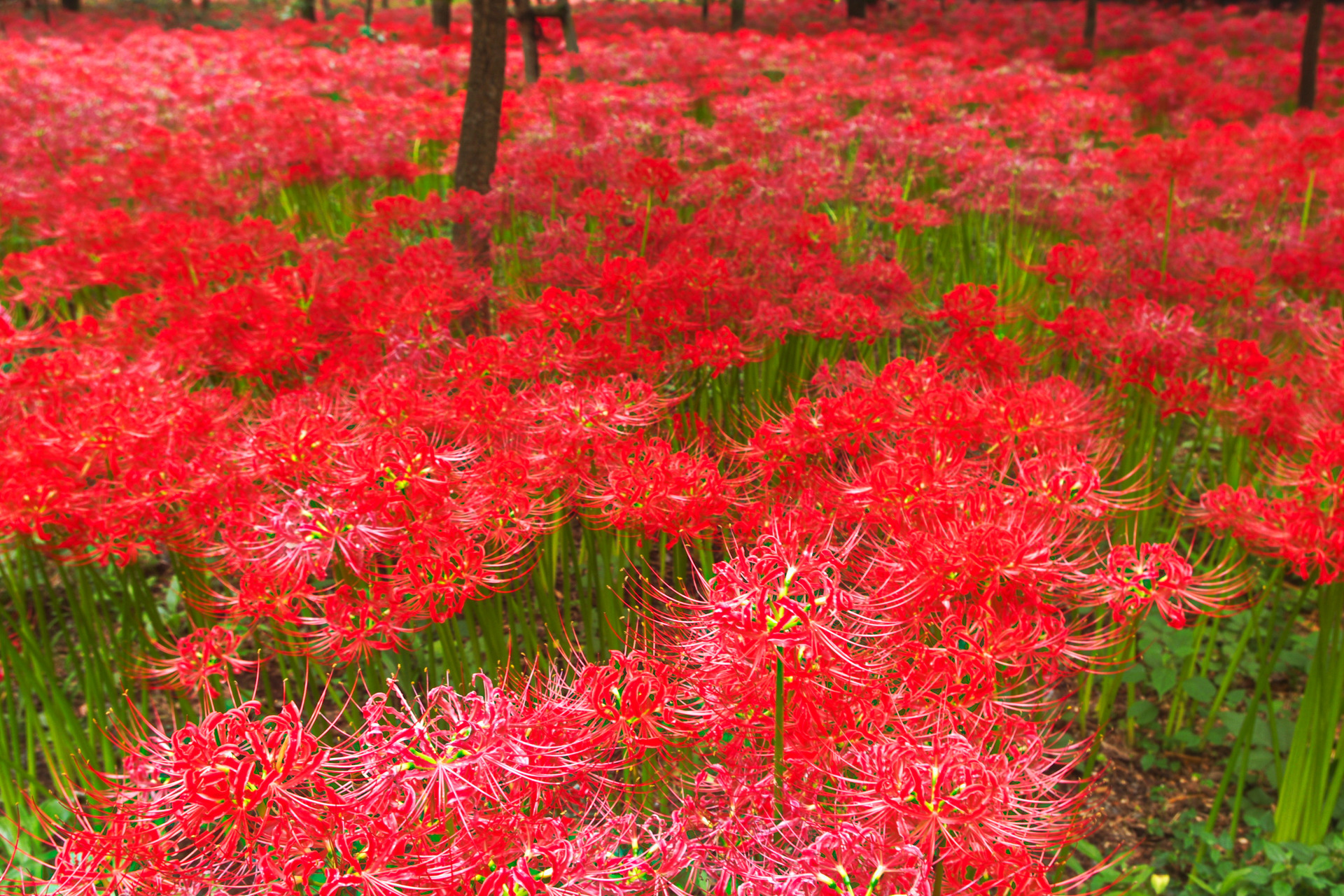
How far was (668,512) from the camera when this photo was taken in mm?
1994

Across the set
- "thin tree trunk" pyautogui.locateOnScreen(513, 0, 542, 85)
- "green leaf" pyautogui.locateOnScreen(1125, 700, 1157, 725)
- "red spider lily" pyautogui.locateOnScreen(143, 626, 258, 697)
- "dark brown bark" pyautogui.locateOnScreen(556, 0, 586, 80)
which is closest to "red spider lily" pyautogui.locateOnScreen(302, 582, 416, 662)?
"red spider lily" pyautogui.locateOnScreen(143, 626, 258, 697)

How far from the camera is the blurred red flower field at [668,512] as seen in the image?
3.91ft

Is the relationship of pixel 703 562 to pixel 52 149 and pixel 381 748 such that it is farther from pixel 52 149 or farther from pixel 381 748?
pixel 52 149

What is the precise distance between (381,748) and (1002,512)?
4.05 ft

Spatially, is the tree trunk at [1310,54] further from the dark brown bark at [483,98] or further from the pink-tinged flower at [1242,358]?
the dark brown bark at [483,98]

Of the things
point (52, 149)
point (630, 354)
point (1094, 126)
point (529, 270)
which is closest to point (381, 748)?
point (630, 354)

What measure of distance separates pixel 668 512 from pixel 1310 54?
11100 mm

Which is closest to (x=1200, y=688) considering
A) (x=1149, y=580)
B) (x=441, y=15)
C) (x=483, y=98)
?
(x=1149, y=580)

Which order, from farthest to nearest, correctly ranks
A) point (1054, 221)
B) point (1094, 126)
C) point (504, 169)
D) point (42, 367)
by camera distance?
point (1094, 126)
point (1054, 221)
point (504, 169)
point (42, 367)

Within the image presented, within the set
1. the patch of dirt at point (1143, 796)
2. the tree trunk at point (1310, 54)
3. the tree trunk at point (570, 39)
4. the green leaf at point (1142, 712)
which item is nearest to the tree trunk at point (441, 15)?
the tree trunk at point (570, 39)

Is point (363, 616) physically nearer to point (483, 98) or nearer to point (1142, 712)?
point (1142, 712)

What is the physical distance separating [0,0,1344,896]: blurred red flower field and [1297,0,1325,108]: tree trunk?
14.3 feet

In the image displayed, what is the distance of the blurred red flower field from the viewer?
1191 mm

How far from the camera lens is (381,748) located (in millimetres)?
1135
